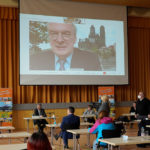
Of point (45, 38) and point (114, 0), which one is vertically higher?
point (114, 0)

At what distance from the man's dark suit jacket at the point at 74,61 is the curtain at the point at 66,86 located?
0.91 metres

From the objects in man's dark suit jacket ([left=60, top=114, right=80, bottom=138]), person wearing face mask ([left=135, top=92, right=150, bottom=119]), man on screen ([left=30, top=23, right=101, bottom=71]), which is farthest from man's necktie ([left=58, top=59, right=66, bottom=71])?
man's dark suit jacket ([left=60, top=114, right=80, bottom=138])

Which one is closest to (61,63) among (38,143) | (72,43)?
(72,43)

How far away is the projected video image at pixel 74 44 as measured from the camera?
12.2 m

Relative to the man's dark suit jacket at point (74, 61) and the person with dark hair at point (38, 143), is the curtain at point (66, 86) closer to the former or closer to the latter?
the man's dark suit jacket at point (74, 61)

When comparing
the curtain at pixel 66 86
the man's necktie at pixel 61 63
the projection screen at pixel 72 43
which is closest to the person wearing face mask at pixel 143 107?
the projection screen at pixel 72 43

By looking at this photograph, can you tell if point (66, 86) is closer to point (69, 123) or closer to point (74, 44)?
point (74, 44)

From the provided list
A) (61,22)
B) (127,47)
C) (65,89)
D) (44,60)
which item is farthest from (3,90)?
(127,47)

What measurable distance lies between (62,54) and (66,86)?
1491 mm

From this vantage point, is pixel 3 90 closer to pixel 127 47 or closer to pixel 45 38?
pixel 45 38

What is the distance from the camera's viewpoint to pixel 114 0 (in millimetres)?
12820

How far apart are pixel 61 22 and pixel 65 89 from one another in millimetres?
2908

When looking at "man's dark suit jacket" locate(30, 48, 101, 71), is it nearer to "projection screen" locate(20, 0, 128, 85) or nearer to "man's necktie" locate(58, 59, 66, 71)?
"projection screen" locate(20, 0, 128, 85)

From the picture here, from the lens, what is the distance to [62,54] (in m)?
12.6
